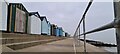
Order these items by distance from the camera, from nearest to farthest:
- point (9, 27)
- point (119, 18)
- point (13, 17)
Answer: point (119, 18), point (9, 27), point (13, 17)

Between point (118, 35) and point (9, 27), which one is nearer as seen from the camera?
point (118, 35)

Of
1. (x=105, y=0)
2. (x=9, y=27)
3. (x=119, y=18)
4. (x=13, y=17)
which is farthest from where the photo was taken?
(x=13, y=17)

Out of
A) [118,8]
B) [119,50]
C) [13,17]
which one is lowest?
[119,50]

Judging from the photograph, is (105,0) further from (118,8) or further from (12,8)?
(12,8)

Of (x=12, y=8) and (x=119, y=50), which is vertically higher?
(x=12, y=8)

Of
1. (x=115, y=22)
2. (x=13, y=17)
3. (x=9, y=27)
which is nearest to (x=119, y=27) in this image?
(x=115, y=22)

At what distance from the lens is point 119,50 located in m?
0.53

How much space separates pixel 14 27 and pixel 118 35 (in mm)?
4651

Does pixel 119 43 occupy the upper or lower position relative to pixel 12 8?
lower

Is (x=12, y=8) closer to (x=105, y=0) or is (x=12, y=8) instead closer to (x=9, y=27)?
(x=9, y=27)

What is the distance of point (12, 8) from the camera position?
16.0ft

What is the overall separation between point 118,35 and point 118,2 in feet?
0.30

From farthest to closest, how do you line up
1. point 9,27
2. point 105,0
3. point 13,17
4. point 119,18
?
point 13,17
point 9,27
point 105,0
point 119,18

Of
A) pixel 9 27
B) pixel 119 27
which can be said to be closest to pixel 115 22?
pixel 119 27
